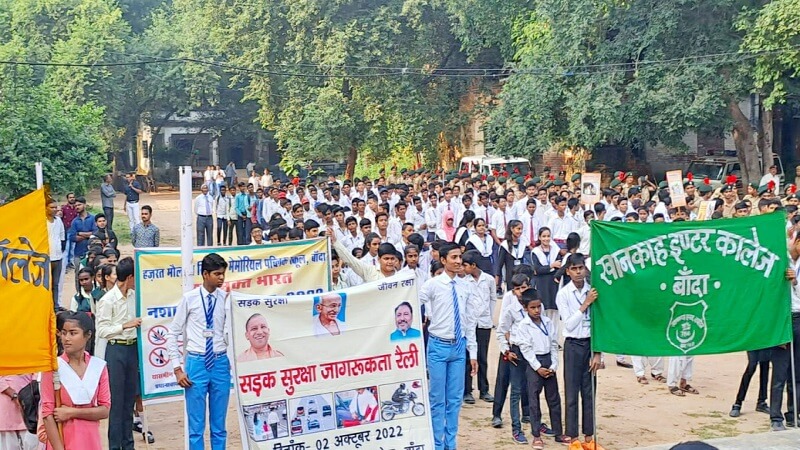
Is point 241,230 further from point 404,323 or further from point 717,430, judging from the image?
point 404,323

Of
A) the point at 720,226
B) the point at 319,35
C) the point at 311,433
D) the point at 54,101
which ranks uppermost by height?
the point at 319,35

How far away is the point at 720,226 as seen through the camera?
332 inches

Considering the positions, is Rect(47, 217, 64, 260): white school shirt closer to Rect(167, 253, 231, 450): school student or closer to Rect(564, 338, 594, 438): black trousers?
Rect(167, 253, 231, 450): school student

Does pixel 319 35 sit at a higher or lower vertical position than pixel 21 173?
higher

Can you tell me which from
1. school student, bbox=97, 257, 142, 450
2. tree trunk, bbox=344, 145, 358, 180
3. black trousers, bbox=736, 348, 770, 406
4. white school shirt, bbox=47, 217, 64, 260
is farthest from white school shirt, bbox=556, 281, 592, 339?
tree trunk, bbox=344, 145, 358, 180

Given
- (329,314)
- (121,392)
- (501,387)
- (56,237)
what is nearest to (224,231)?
(56,237)

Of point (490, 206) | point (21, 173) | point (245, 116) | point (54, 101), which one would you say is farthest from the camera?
point (245, 116)

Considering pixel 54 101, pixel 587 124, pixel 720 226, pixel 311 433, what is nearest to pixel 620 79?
pixel 587 124

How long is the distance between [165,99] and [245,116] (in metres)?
4.55

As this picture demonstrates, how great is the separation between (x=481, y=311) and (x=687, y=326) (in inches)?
84.6

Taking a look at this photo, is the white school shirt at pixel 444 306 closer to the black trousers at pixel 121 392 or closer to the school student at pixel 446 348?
the school student at pixel 446 348

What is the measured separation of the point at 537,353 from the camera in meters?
8.52

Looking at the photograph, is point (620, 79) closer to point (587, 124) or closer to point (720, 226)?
point (587, 124)

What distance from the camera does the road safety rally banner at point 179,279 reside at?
328 inches
